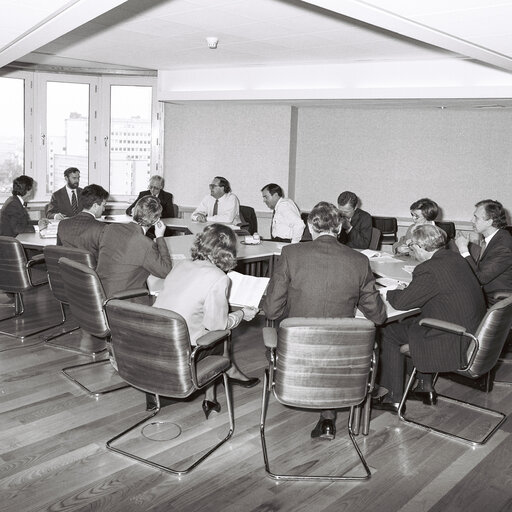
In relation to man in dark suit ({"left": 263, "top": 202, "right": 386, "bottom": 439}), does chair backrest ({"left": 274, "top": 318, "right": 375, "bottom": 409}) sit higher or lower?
lower

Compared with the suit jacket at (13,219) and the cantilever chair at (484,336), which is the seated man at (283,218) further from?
the cantilever chair at (484,336)

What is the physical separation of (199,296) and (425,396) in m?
2.00

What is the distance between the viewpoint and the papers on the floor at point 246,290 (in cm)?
396

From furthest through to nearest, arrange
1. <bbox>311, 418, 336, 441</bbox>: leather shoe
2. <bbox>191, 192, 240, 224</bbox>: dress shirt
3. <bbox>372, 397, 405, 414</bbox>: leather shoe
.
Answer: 1. <bbox>191, 192, 240, 224</bbox>: dress shirt
2. <bbox>372, 397, 405, 414</bbox>: leather shoe
3. <bbox>311, 418, 336, 441</bbox>: leather shoe

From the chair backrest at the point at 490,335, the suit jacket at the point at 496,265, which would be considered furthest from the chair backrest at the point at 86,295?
the suit jacket at the point at 496,265

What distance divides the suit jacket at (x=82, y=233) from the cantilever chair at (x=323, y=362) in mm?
2600

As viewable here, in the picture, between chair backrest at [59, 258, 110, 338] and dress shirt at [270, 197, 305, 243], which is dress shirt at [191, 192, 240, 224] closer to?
dress shirt at [270, 197, 305, 243]

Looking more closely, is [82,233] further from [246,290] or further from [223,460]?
[223,460]

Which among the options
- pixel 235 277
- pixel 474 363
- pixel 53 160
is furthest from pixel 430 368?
pixel 53 160

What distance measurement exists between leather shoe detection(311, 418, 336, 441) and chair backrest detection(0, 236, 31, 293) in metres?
3.02

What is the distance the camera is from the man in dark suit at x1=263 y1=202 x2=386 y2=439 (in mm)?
3545

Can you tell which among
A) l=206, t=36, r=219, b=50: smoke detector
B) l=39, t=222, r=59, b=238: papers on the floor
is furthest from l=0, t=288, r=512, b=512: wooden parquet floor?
l=206, t=36, r=219, b=50: smoke detector

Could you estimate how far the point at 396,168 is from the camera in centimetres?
964

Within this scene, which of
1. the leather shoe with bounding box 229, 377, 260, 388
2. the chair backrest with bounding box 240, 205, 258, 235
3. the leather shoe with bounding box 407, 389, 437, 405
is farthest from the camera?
the chair backrest with bounding box 240, 205, 258, 235
